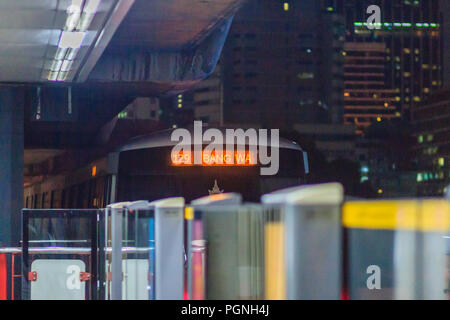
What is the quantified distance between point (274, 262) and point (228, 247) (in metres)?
0.58

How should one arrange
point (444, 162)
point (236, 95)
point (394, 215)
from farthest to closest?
point (444, 162), point (236, 95), point (394, 215)

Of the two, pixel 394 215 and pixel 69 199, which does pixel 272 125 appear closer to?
pixel 69 199

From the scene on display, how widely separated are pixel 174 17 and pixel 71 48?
6.71 ft

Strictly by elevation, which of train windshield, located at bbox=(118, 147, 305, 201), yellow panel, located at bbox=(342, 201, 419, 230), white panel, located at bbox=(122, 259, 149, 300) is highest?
train windshield, located at bbox=(118, 147, 305, 201)

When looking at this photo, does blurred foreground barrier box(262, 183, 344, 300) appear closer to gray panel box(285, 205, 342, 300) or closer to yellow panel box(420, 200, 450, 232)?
gray panel box(285, 205, 342, 300)

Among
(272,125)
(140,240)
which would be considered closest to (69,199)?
(140,240)

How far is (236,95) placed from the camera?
180 m

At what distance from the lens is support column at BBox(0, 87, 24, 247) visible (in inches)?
711

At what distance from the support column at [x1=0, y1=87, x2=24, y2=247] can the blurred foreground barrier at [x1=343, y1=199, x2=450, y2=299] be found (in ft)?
49.2

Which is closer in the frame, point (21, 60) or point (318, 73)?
point (21, 60)

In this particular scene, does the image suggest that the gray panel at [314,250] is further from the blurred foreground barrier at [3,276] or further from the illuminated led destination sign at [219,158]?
the illuminated led destination sign at [219,158]

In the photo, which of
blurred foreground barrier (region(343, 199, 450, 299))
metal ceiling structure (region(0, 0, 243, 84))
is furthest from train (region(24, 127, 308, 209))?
blurred foreground barrier (region(343, 199, 450, 299))

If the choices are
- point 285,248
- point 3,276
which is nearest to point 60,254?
point 3,276

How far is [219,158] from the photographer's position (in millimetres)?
15125
